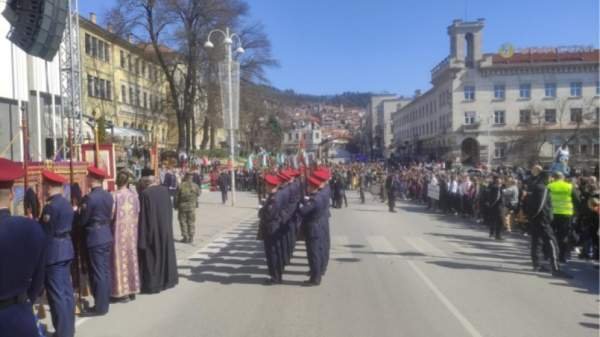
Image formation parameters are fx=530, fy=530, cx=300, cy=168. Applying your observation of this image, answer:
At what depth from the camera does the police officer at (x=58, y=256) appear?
5.56m

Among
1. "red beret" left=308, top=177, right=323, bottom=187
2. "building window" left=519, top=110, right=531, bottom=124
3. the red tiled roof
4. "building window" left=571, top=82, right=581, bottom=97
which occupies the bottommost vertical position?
"red beret" left=308, top=177, right=323, bottom=187

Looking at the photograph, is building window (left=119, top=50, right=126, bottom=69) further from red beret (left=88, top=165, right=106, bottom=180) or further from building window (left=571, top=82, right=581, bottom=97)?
building window (left=571, top=82, right=581, bottom=97)

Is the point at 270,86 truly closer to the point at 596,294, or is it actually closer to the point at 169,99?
the point at 169,99

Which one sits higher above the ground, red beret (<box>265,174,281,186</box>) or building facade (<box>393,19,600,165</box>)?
building facade (<box>393,19,600,165</box>)

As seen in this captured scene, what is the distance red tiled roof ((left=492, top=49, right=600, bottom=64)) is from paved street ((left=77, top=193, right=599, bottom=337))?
5704 centimetres

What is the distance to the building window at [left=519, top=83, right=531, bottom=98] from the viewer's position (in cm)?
6376

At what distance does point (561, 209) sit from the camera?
9828mm

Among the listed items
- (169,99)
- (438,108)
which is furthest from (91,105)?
(438,108)

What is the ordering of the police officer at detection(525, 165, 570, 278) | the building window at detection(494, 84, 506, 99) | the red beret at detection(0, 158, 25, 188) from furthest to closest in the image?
the building window at detection(494, 84, 506, 99) < the police officer at detection(525, 165, 570, 278) < the red beret at detection(0, 158, 25, 188)

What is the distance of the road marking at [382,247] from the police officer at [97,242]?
5.89 m

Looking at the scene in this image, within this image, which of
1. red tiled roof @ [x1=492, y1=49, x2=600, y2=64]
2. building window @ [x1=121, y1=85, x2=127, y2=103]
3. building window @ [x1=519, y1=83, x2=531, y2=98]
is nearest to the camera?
building window @ [x1=121, y1=85, x2=127, y2=103]

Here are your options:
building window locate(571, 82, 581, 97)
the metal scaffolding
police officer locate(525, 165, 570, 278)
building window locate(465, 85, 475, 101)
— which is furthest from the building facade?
police officer locate(525, 165, 570, 278)

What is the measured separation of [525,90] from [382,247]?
193 ft

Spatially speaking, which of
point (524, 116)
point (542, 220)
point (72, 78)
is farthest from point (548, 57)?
point (542, 220)
